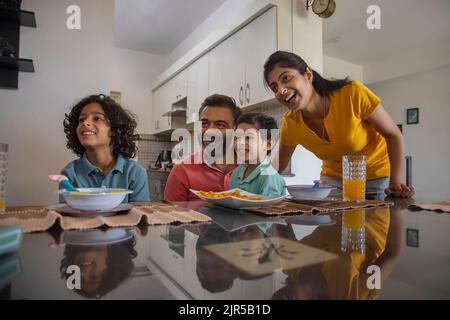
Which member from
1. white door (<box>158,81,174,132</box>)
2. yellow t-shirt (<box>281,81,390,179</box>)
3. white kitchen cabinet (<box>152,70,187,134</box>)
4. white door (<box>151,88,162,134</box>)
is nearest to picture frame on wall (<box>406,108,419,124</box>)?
white kitchen cabinet (<box>152,70,187,134</box>)

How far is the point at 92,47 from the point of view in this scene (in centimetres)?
180

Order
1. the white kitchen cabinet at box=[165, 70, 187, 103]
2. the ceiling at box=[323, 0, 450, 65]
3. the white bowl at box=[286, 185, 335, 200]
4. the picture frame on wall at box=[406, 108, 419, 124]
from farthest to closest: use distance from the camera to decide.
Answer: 1. the picture frame on wall at box=[406, 108, 419, 124]
2. the white kitchen cabinet at box=[165, 70, 187, 103]
3. the ceiling at box=[323, 0, 450, 65]
4. the white bowl at box=[286, 185, 335, 200]

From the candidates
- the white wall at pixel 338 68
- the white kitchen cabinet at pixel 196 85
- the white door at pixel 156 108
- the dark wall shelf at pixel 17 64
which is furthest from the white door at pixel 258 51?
the white wall at pixel 338 68

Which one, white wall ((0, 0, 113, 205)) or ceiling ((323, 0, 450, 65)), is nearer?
white wall ((0, 0, 113, 205))

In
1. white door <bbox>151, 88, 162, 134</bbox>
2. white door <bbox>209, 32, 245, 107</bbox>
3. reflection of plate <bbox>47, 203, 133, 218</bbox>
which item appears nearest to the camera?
reflection of plate <bbox>47, 203, 133, 218</bbox>

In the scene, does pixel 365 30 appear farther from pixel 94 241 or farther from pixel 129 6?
pixel 94 241

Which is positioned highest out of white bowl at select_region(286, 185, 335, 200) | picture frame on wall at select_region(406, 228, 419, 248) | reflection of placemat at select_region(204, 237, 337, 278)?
white bowl at select_region(286, 185, 335, 200)

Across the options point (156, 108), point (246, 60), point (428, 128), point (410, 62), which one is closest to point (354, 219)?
point (246, 60)

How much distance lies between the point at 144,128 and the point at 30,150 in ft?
10.4

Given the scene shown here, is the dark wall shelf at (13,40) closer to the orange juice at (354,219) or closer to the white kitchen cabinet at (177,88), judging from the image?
the orange juice at (354,219)

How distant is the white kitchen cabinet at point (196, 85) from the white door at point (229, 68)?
12 centimetres

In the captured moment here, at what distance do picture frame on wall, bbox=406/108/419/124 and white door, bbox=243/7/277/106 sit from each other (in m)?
3.44

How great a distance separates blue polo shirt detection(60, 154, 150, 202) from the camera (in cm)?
121

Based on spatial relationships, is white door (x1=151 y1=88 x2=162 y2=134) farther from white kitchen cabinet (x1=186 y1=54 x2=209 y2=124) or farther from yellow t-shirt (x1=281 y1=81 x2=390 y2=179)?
yellow t-shirt (x1=281 y1=81 x2=390 y2=179)
